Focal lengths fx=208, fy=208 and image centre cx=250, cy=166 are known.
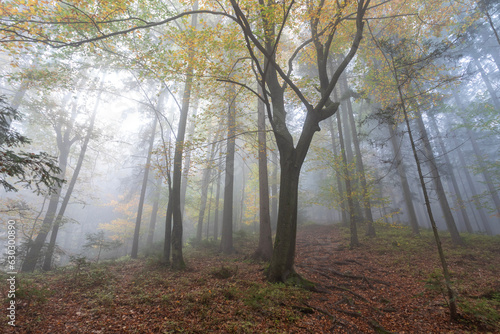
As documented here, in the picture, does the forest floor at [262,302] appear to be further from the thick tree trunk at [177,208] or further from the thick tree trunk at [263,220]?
the thick tree trunk at [263,220]

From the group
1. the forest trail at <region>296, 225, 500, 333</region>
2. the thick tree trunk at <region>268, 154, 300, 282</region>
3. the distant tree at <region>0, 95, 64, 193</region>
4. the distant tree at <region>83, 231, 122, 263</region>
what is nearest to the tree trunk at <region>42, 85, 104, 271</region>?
the distant tree at <region>83, 231, 122, 263</region>

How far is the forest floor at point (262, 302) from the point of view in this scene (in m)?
3.95

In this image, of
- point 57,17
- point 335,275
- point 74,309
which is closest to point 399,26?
point 335,275

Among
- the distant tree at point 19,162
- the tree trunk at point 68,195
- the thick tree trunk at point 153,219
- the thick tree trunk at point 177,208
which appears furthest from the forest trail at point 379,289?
the thick tree trunk at point 153,219

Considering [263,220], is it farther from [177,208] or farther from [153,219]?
[153,219]

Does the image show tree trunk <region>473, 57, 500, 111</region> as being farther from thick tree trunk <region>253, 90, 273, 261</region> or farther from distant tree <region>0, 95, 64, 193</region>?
distant tree <region>0, 95, 64, 193</region>

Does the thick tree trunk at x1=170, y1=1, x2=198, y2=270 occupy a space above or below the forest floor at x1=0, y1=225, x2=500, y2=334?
above

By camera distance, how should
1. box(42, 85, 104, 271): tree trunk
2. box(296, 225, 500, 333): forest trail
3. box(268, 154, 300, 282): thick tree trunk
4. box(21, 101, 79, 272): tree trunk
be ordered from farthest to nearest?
box(42, 85, 104, 271): tree trunk
box(21, 101, 79, 272): tree trunk
box(268, 154, 300, 282): thick tree trunk
box(296, 225, 500, 333): forest trail

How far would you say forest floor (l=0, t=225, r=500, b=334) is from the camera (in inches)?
155

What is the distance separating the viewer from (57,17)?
5.45m

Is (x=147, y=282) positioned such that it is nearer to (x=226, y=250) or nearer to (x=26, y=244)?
(x=226, y=250)

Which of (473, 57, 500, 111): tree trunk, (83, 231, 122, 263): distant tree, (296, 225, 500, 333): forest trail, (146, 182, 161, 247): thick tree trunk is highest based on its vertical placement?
(473, 57, 500, 111): tree trunk

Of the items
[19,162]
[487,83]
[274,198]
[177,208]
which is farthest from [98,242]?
[487,83]

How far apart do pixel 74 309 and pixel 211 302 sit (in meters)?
3.01
